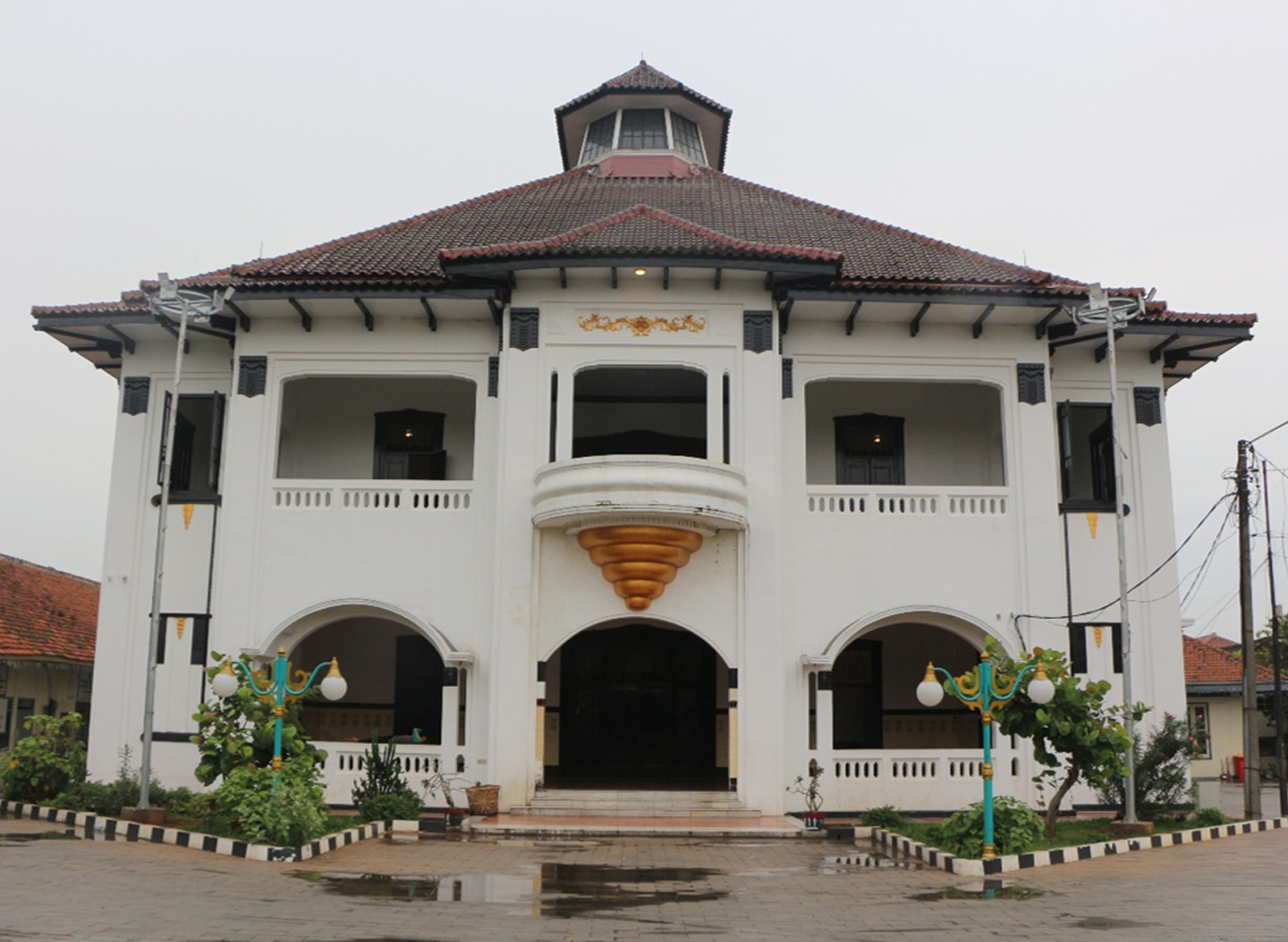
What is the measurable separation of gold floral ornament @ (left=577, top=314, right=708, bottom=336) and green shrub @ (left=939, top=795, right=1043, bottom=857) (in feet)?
28.4

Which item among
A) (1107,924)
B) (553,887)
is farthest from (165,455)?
(1107,924)

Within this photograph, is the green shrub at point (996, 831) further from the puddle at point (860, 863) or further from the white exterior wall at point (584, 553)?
the white exterior wall at point (584, 553)

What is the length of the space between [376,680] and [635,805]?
659 cm

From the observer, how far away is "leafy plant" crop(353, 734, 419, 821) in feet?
54.4

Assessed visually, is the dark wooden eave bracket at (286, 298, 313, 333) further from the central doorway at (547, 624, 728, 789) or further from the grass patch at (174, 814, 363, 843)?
the grass patch at (174, 814, 363, 843)

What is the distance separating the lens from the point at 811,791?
1744 cm

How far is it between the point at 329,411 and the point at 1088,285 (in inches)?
522

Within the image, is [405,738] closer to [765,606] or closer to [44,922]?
[765,606]

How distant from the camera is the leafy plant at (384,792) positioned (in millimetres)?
16594

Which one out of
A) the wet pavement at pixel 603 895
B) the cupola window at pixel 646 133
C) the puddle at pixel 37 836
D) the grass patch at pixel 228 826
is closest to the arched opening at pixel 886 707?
the wet pavement at pixel 603 895

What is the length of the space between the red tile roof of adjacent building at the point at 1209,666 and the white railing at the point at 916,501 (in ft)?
60.6

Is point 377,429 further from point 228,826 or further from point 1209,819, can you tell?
point 1209,819

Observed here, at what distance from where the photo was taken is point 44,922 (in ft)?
30.3

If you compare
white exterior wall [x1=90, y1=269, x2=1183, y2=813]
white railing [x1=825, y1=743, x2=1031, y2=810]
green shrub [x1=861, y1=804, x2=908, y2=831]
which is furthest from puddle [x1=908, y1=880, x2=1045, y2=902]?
white railing [x1=825, y1=743, x2=1031, y2=810]
